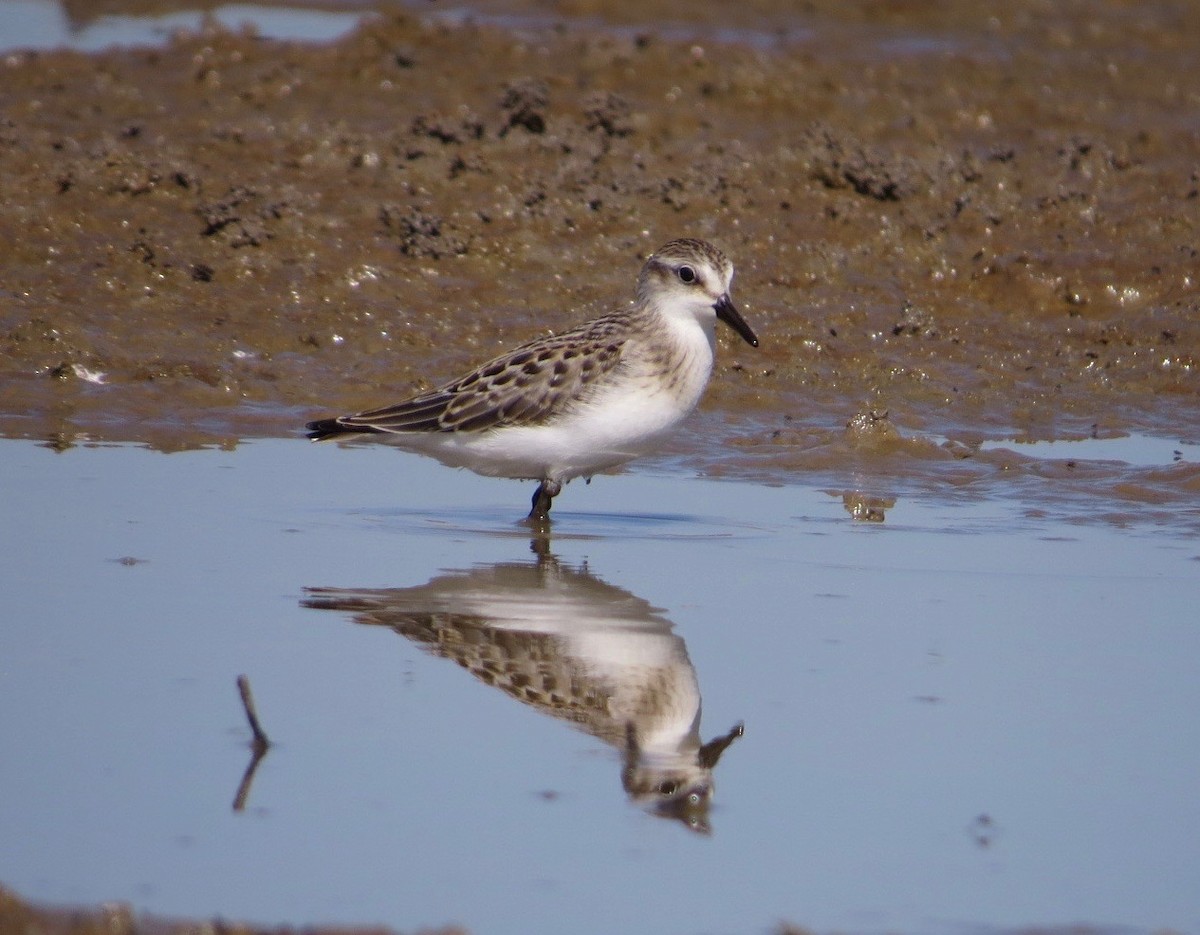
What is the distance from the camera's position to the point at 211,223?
525 inches

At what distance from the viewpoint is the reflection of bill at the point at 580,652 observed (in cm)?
610

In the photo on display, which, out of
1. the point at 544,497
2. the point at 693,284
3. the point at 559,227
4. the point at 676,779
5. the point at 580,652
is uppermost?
the point at 559,227

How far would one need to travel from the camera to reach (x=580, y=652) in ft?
23.8

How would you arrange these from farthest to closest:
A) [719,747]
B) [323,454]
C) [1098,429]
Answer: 1. [1098,429]
2. [323,454]
3. [719,747]

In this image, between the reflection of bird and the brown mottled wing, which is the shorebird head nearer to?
the reflection of bird

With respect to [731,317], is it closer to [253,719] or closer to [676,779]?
[676,779]

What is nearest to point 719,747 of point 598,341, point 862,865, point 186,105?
point 862,865

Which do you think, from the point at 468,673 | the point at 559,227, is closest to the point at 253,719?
the point at 468,673

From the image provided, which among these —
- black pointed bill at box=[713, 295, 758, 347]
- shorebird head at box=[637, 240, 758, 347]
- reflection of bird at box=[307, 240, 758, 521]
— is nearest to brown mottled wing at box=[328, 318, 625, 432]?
reflection of bird at box=[307, 240, 758, 521]

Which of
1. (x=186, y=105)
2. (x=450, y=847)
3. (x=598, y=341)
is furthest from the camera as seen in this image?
(x=186, y=105)

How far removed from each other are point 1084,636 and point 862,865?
275 cm

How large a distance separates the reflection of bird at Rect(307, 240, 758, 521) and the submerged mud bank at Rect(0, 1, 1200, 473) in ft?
4.91

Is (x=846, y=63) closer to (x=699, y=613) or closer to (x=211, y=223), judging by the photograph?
(x=211, y=223)

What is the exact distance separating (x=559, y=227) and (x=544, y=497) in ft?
14.8
